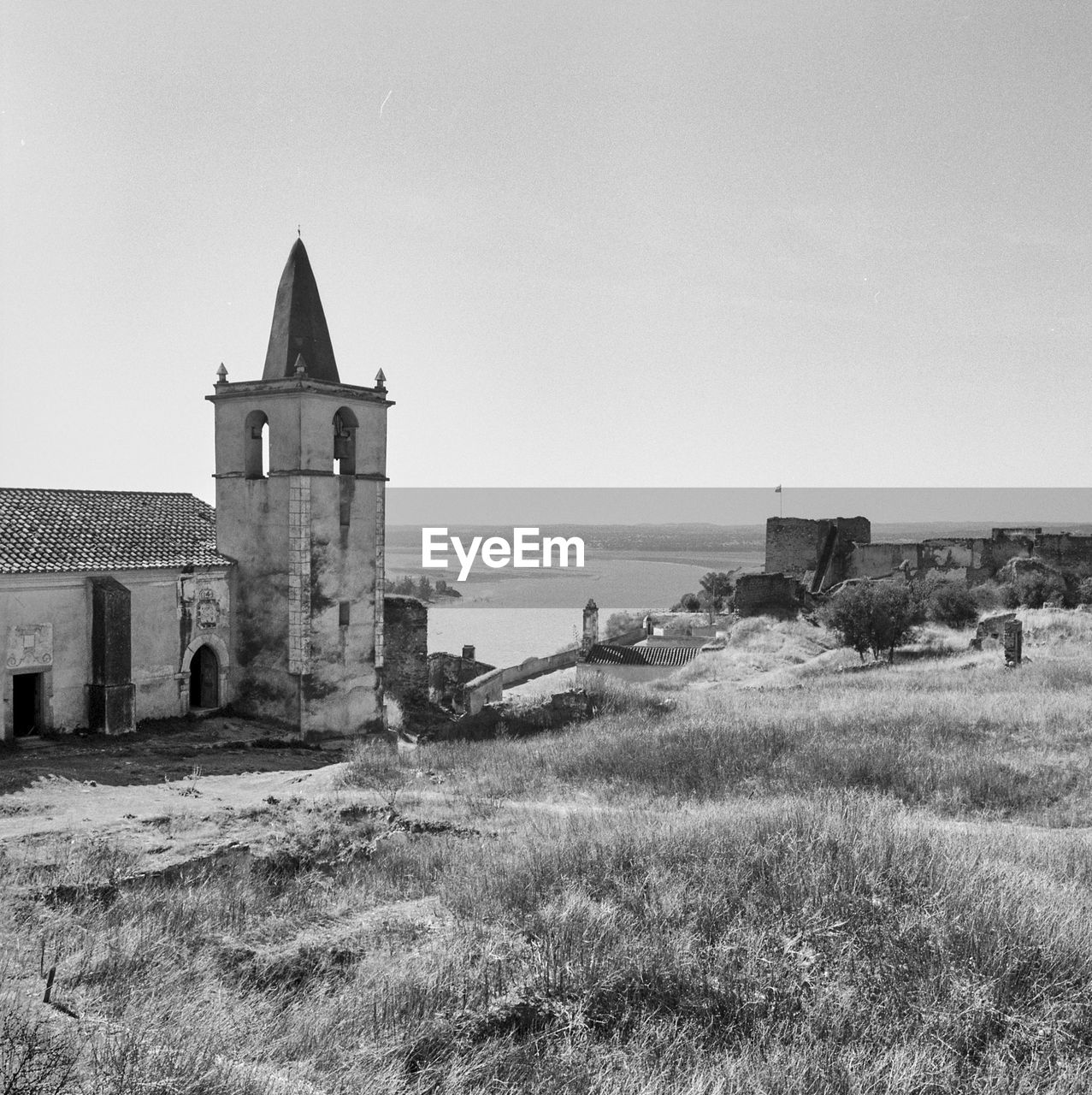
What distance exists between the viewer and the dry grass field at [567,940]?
3980mm

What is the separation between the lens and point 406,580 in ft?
257

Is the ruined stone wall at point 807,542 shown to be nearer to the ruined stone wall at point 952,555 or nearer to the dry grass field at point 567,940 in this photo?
the ruined stone wall at point 952,555

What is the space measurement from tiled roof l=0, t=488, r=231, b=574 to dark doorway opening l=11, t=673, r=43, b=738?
6.92 ft

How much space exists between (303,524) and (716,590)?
38.9 metres

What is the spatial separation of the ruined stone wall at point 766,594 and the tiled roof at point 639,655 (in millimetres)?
3925

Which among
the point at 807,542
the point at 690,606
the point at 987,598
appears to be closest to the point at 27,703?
the point at 987,598

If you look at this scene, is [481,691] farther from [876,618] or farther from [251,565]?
[876,618]

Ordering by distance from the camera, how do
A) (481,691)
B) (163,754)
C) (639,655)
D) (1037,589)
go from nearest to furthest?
(163,754) < (481,691) < (639,655) < (1037,589)

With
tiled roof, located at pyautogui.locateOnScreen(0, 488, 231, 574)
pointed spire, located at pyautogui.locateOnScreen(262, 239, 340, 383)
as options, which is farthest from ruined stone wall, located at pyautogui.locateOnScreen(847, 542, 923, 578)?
tiled roof, located at pyautogui.locateOnScreen(0, 488, 231, 574)

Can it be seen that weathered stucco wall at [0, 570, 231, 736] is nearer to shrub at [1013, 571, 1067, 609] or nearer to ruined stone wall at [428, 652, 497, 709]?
ruined stone wall at [428, 652, 497, 709]

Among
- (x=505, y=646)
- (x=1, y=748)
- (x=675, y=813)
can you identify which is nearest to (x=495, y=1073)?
(x=675, y=813)

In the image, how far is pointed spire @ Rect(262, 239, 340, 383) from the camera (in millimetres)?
19953

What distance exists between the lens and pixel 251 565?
1972 centimetres

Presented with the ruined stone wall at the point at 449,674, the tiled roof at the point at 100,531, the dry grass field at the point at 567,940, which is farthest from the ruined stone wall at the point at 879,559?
the dry grass field at the point at 567,940
